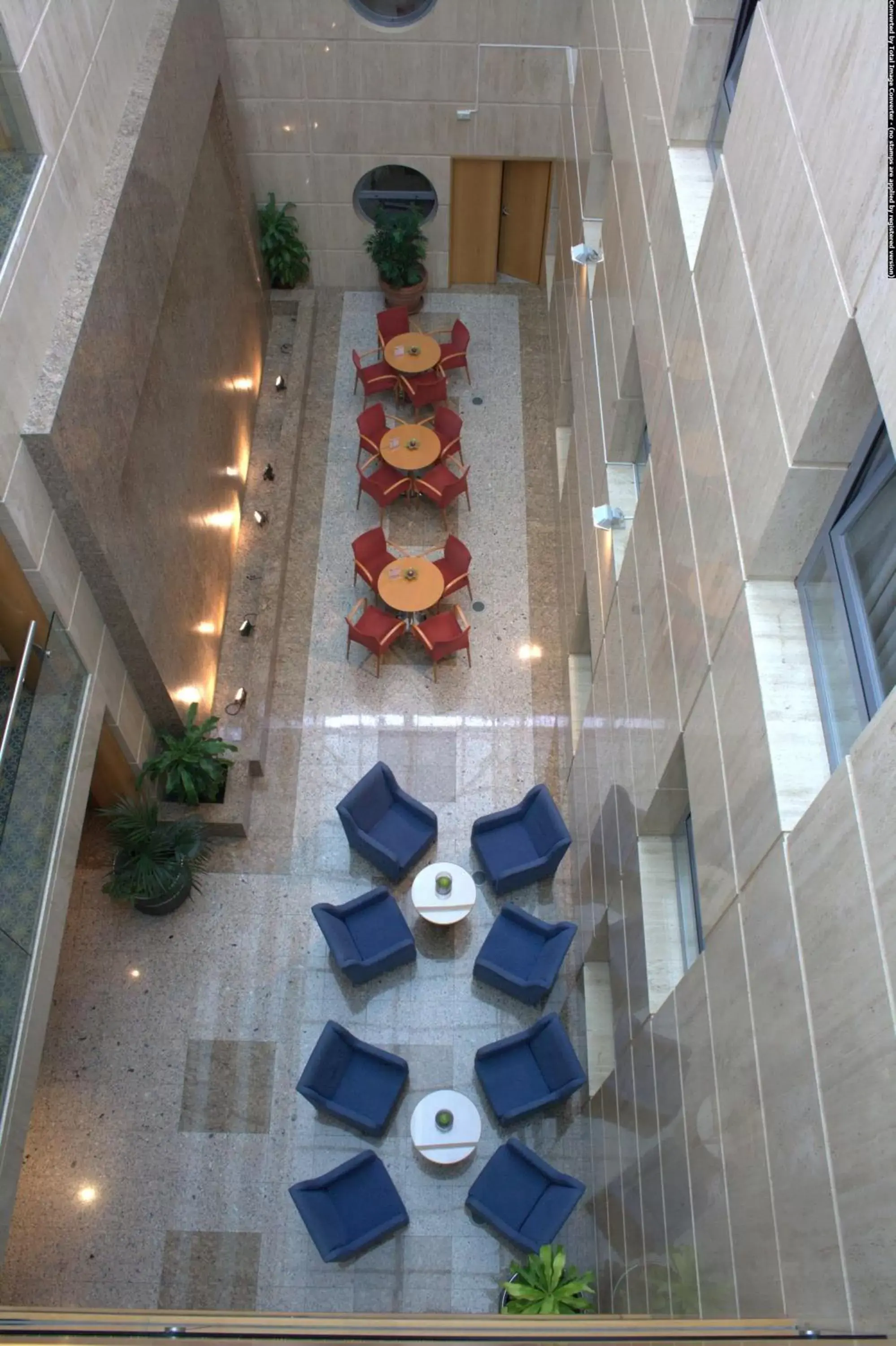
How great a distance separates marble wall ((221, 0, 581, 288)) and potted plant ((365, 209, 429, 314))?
320 millimetres

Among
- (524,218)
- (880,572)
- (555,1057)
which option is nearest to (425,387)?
(524,218)

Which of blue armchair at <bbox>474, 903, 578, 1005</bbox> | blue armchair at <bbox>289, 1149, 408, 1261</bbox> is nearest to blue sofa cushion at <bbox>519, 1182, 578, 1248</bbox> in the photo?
blue armchair at <bbox>289, 1149, 408, 1261</bbox>

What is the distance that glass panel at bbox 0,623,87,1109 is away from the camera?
660cm

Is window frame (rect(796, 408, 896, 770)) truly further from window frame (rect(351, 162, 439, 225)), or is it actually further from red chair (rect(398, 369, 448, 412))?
window frame (rect(351, 162, 439, 225))

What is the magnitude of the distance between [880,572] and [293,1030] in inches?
251

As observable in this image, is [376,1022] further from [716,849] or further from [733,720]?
[733,720]

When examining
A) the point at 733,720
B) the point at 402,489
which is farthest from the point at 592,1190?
the point at 402,489

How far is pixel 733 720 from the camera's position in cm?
488

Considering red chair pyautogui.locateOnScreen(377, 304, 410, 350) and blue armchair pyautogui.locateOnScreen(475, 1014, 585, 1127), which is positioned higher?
red chair pyautogui.locateOnScreen(377, 304, 410, 350)

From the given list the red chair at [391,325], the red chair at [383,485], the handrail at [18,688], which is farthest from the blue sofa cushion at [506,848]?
the red chair at [391,325]

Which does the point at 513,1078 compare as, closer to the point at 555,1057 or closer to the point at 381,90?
the point at 555,1057

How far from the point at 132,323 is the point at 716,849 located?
18.3ft

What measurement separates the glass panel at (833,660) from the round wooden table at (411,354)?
8.81 meters

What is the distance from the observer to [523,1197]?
7.95 meters
